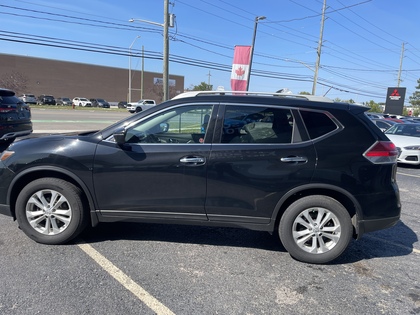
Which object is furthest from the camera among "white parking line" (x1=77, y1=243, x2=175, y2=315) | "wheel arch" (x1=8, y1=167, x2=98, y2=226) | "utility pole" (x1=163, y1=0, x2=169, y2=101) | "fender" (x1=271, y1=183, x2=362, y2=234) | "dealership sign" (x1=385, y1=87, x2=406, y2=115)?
"dealership sign" (x1=385, y1=87, x2=406, y2=115)

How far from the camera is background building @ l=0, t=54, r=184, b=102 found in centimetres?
6981

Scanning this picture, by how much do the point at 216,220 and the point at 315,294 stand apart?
1.19m

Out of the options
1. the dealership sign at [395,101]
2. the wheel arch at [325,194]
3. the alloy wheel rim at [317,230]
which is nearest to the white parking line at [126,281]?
the wheel arch at [325,194]

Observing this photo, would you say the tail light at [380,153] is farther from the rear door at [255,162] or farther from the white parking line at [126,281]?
the white parking line at [126,281]

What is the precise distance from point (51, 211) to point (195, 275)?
177 cm

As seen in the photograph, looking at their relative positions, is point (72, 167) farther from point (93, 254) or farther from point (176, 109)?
point (176, 109)

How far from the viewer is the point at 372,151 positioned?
3.38 metres

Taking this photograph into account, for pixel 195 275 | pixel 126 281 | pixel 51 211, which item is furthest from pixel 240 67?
pixel 126 281

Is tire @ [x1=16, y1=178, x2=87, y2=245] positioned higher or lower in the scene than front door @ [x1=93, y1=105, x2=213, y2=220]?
lower

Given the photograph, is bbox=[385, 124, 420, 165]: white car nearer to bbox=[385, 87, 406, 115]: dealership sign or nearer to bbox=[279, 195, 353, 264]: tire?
bbox=[279, 195, 353, 264]: tire

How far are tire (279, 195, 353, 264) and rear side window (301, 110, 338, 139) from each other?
2.19ft

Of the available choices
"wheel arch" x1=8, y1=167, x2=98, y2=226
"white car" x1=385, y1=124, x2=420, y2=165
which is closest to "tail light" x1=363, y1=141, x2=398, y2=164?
"wheel arch" x1=8, y1=167, x2=98, y2=226

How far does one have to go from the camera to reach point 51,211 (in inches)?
144

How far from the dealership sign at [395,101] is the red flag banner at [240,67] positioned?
36047 millimetres
